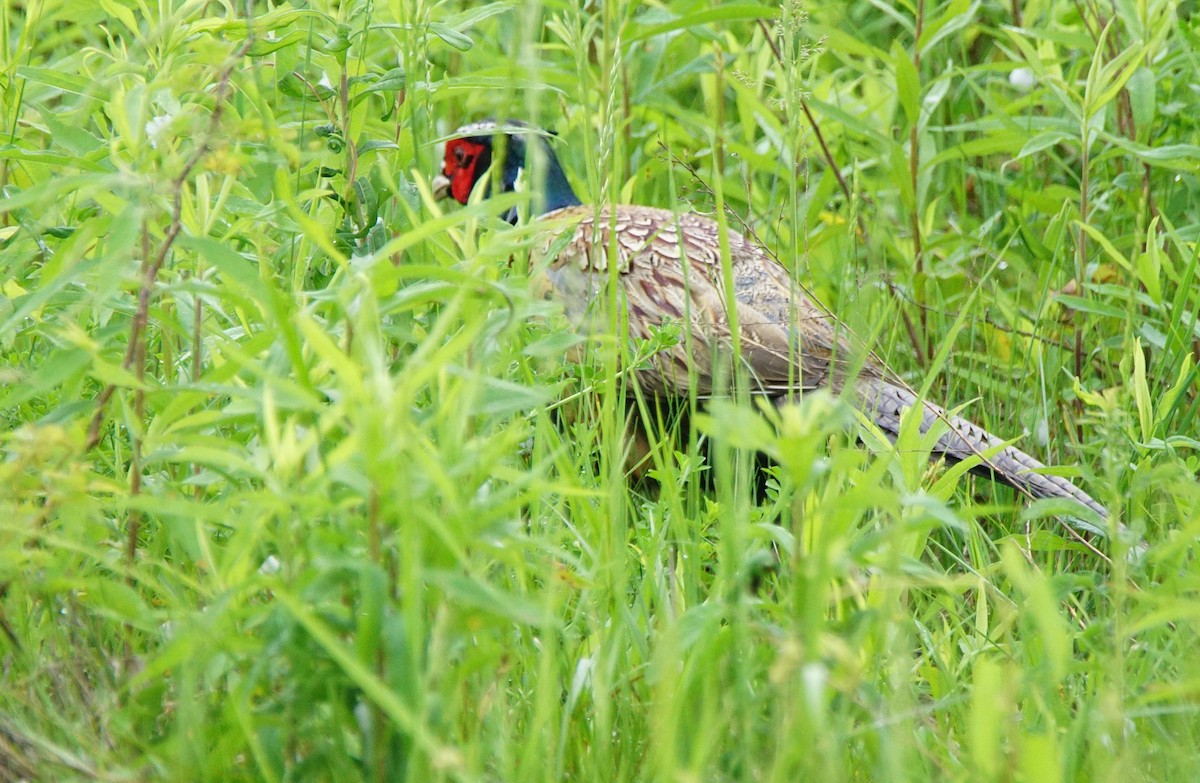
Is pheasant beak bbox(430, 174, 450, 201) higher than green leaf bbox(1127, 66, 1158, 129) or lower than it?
lower

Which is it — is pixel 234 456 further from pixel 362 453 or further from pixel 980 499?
pixel 980 499

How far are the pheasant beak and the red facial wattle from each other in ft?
0.11

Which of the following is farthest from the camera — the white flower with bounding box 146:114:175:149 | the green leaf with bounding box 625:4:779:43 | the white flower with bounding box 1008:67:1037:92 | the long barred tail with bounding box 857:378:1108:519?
the white flower with bounding box 1008:67:1037:92

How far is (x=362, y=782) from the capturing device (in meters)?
1.67

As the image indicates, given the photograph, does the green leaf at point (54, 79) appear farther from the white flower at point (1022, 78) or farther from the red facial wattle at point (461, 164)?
the white flower at point (1022, 78)

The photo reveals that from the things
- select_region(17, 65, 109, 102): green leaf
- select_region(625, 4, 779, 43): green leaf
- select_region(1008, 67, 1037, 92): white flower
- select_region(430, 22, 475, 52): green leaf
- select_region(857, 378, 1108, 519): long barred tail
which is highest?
select_region(430, 22, 475, 52): green leaf

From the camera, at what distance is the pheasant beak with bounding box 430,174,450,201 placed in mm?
5148

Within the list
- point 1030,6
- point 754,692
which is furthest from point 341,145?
point 1030,6

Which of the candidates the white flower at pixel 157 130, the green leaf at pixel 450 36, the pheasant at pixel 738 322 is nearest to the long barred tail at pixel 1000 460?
the pheasant at pixel 738 322

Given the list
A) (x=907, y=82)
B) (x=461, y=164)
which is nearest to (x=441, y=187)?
(x=461, y=164)

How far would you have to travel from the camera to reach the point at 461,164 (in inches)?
212

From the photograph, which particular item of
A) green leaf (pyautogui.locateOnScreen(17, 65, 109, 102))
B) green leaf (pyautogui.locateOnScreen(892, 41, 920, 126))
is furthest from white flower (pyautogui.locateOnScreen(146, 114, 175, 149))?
green leaf (pyautogui.locateOnScreen(892, 41, 920, 126))

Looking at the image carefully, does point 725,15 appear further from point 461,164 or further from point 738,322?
point 461,164

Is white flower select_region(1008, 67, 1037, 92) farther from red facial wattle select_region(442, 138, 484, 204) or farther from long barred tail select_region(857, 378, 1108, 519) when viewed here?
red facial wattle select_region(442, 138, 484, 204)
